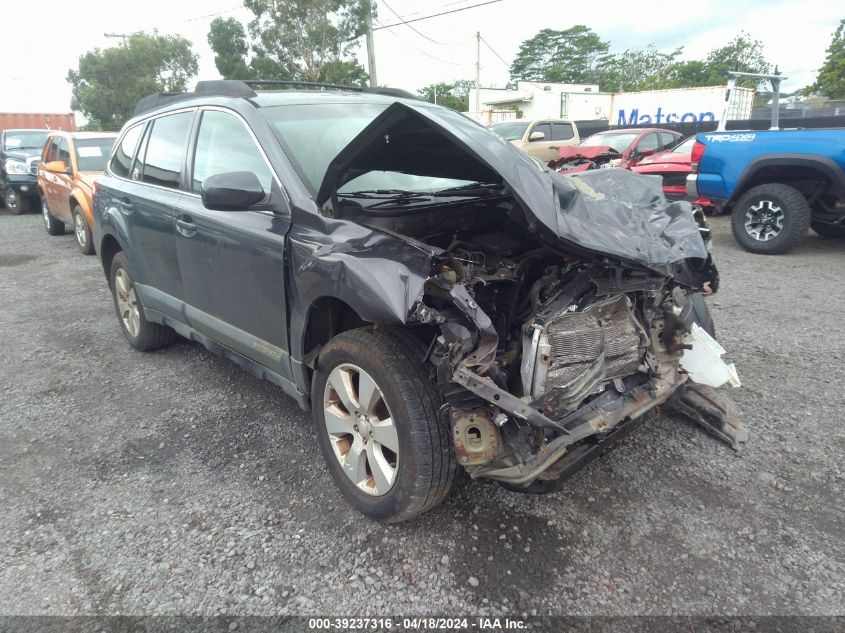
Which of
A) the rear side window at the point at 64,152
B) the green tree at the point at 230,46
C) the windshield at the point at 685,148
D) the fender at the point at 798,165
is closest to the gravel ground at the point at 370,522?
the fender at the point at 798,165

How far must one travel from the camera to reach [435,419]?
7.31 feet

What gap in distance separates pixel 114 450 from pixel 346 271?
1974 mm

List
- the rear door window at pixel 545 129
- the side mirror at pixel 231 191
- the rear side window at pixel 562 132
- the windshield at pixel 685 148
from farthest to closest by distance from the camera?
the rear side window at pixel 562 132
the rear door window at pixel 545 129
the windshield at pixel 685 148
the side mirror at pixel 231 191

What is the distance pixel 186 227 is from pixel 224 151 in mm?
520

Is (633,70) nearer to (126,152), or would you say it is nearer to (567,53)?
(567,53)

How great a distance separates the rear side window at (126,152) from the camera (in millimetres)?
4333

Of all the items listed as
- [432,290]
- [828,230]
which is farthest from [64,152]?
[828,230]

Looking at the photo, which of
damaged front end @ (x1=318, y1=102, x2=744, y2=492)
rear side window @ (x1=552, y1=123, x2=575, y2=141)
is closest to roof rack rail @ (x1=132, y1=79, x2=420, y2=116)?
damaged front end @ (x1=318, y1=102, x2=744, y2=492)

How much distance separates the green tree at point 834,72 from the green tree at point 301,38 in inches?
1232

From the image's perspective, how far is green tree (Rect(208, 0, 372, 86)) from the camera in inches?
1260

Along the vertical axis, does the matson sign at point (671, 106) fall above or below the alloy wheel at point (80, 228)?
above

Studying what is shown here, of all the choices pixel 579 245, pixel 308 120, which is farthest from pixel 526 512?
pixel 308 120

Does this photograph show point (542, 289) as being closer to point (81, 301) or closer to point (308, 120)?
point (308, 120)

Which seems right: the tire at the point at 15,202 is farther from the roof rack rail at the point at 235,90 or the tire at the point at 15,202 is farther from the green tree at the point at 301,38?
the green tree at the point at 301,38
